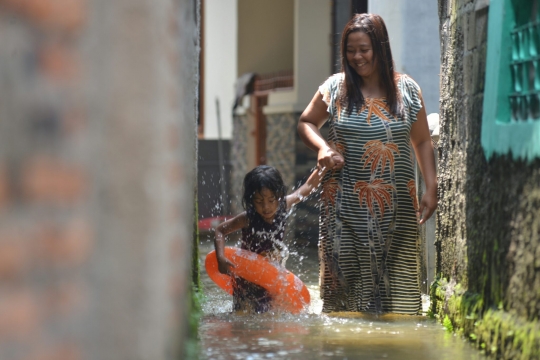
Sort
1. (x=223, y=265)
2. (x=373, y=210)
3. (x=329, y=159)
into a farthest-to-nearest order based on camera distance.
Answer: (x=223, y=265) < (x=373, y=210) < (x=329, y=159)

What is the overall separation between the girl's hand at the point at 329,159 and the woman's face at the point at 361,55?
0.50 meters

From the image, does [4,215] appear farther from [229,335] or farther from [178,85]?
[229,335]

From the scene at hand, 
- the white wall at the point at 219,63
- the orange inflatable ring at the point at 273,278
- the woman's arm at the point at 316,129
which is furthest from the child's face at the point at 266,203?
the white wall at the point at 219,63

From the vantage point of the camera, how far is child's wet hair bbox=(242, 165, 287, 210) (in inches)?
241

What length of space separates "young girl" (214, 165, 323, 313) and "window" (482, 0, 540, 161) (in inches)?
87.0

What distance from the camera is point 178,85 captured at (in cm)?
130

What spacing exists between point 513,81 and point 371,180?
1434 mm

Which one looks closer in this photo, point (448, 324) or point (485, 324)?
point (485, 324)

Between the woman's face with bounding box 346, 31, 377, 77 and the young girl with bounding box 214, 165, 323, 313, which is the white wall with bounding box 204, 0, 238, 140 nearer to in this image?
the young girl with bounding box 214, 165, 323, 313

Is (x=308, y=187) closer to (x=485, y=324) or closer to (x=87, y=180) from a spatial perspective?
(x=485, y=324)

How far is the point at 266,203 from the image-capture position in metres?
6.13

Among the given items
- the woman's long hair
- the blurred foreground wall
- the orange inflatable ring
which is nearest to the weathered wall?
the woman's long hair

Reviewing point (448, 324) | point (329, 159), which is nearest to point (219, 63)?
point (329, 159)

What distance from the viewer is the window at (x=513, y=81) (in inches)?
136
